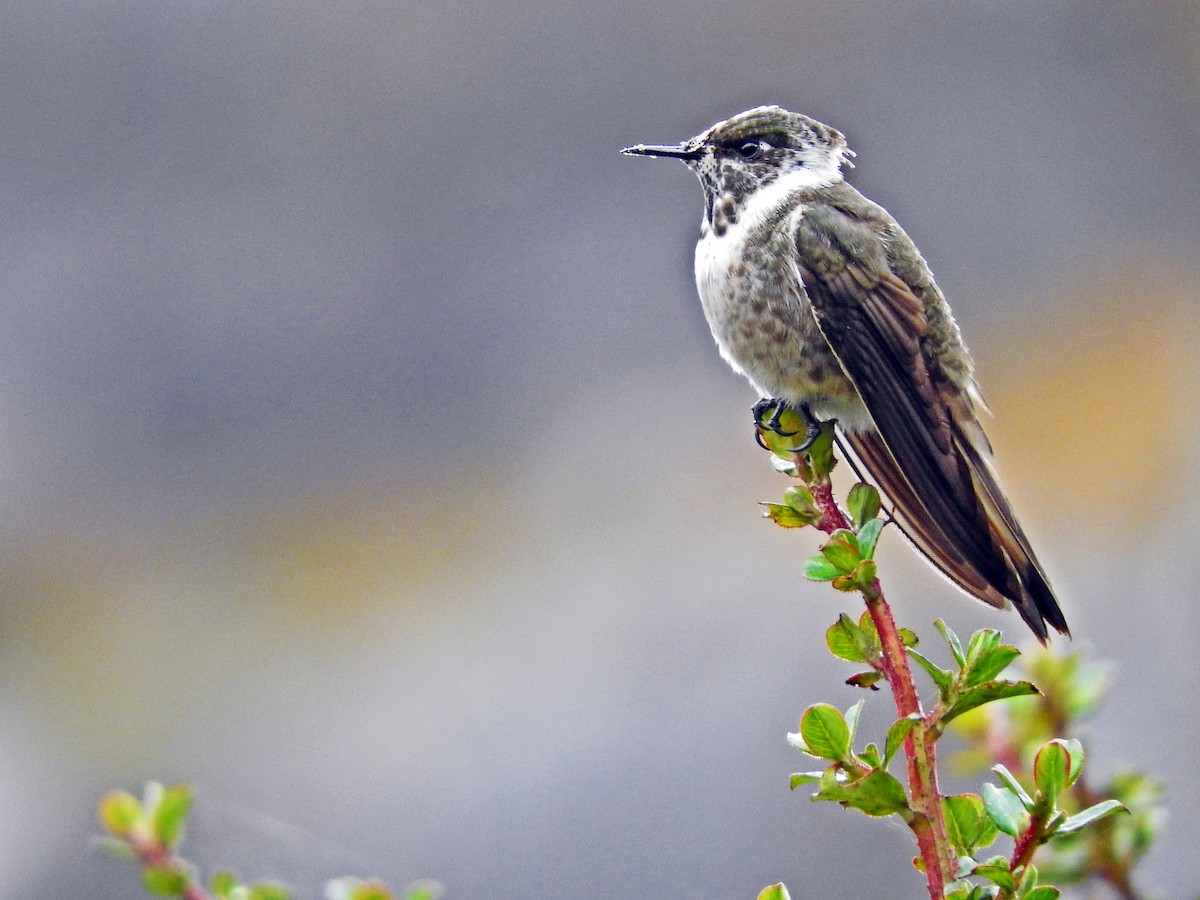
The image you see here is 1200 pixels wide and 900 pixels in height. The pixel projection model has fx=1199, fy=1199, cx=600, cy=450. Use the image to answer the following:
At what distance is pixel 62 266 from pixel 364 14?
2.29 metres

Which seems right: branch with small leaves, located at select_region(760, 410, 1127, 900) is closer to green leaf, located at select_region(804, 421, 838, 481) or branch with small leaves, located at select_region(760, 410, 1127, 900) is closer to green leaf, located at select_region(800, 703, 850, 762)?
green leaf, located at select_region(800, 703, 850, 762)

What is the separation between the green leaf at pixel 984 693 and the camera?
770mm

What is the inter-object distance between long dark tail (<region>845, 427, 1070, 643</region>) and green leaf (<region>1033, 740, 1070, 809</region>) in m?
0.60

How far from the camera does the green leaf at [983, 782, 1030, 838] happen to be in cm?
75

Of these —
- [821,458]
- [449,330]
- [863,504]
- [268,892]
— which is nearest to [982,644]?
[863,504]

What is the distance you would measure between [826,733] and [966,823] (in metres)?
0.11

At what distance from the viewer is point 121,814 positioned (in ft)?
3.49

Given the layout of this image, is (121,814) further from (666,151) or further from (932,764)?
(666,151)

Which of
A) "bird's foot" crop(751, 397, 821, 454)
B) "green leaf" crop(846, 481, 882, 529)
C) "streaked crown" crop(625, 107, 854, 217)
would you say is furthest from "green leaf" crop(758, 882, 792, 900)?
"streaked crown" crop(625, 107, 854, 217)

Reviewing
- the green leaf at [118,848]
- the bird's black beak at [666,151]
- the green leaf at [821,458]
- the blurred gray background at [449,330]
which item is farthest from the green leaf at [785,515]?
the blurred gray background at [449,330]

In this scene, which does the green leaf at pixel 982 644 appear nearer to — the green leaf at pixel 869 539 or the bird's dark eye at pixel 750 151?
the green leaf at pixel 869 539

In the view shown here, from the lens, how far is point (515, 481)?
A: 663 centimetres

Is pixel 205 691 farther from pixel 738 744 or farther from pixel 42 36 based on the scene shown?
pixel 42 36

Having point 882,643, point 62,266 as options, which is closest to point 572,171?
point 62,266
